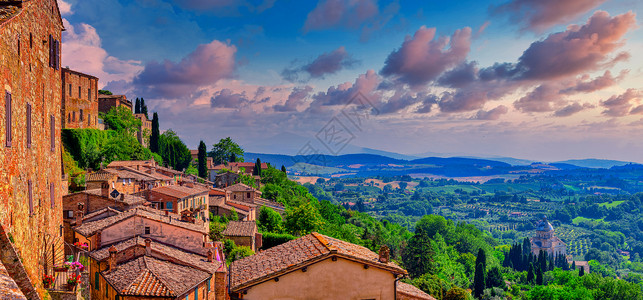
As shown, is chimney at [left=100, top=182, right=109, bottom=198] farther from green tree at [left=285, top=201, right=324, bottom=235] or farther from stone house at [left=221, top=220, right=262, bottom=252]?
green tree at [left=285, top=201, right=324, bottom=235]

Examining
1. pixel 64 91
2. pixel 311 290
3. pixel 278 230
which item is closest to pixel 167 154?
pixel 64 91

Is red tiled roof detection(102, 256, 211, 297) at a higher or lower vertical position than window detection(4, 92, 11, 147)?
lower

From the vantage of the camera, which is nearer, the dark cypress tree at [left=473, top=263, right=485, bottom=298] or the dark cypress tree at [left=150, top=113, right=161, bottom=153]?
the dark cypress tree at [left=150, top=113, right=161, bottom=153]

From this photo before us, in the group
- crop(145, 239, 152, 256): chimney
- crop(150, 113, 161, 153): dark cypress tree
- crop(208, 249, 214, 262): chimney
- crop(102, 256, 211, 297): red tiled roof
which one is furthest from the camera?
crop(150, 113, 161, 153): dark cypress tree

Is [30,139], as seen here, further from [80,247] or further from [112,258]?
[112,258]

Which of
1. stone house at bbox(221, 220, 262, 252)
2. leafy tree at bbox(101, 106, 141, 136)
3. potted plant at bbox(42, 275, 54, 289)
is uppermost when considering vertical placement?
leafy tree at bbox(101, 106, 141, 136)

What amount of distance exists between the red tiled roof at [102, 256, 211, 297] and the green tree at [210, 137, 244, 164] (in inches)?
3405

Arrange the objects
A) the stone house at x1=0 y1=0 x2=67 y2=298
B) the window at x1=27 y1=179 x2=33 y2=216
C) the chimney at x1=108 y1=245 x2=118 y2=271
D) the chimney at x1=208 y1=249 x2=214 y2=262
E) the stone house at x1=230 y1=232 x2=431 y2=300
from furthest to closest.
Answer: the chimney at x1=208 y1=249 x2=214 y2=262 < the chimney at x1=108 y1=245 x2=118 y2=271 < the stone house at x1=230 y1=232 x2=431 y2=300 < the window at x1=27 y1=179 x2=33 y2=216 < the stone house at x1=0 y1=0 x2=67 y2=298

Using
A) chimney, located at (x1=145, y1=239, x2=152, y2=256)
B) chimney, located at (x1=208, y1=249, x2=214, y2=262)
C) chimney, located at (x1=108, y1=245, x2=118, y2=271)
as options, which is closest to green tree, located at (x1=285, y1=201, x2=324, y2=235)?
chimney, located at (x1=208, y1=249, x2=214, y2=262)

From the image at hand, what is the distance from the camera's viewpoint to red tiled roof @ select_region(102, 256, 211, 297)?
2041 cm

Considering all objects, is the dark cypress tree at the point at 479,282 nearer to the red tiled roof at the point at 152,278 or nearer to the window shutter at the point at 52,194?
the red tiled roof at the point at 152,278

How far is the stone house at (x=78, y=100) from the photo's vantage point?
5472cm

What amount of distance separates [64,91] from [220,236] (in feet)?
106

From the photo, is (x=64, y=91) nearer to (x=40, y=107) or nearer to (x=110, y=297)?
(x=110, y=297)
